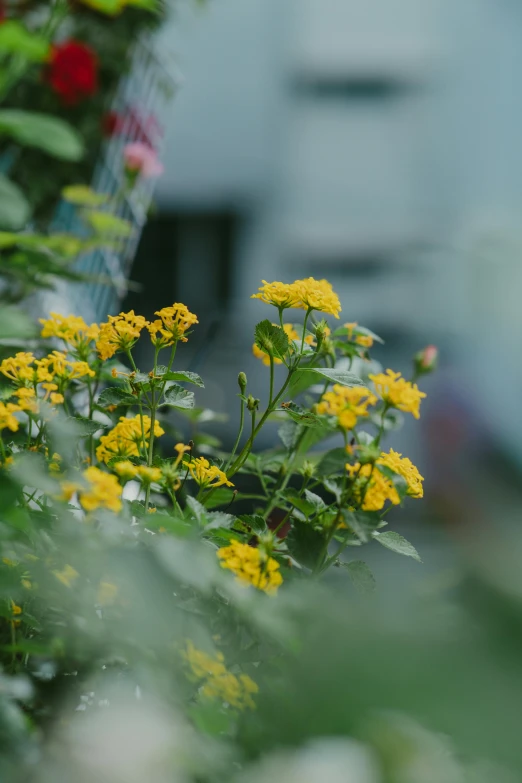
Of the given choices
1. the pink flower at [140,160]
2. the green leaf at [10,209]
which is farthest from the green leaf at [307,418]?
the pink flower at [140,160]

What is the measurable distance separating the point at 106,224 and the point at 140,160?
24cm

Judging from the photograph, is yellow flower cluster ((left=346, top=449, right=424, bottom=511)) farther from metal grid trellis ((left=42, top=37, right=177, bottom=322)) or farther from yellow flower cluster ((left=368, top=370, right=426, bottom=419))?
metal grid trellis ((left=42, top=37, right=177, bottom=322))

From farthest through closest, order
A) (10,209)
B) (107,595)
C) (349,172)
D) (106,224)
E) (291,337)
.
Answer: (349,172)
(106,224)
(10,209)
(291,337)
(107,595)

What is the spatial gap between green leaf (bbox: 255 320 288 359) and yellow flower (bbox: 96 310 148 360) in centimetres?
6

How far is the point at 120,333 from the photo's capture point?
1.39 ft

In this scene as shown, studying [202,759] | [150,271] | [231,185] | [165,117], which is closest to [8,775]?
[202,759]

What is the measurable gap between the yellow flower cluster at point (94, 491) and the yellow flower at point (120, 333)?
0.44 ft

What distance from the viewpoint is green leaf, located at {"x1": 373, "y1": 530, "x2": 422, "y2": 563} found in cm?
39

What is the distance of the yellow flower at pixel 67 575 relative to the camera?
0.92 feet

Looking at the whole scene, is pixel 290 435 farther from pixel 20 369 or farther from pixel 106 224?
pixel 106 224

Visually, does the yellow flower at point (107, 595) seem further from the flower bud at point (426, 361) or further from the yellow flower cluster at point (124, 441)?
the flower bud at point (426, 361)

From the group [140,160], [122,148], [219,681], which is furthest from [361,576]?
[122,148]

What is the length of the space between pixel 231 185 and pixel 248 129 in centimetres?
33

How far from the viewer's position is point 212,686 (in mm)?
284
